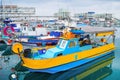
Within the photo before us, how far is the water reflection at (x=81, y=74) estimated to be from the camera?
19188 millimetres

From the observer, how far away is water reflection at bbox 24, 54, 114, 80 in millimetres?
19188

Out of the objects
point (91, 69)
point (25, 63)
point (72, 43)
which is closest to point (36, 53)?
point (25, 63)

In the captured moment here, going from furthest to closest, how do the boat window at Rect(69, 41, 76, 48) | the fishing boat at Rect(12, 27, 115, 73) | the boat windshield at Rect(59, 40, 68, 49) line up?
the boat window at Rect(69, 41, 76, 48)
the boat windshield at Rect(59, 40, 68, 49)
the fishing boat at Rect(12, 27, 115, 73)

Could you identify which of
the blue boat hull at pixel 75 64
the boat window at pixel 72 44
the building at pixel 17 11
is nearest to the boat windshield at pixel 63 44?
the boat window at pixel 72 44

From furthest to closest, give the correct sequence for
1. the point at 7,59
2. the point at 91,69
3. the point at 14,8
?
the point at 14,8, the point at 7,59, the point at 91,69

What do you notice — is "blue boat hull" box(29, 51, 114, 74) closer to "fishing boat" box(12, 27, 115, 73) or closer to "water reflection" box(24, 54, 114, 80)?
"fishing boat" box(12, 27, 115, 73)

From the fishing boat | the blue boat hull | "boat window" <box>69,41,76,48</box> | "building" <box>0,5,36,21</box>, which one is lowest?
the blue boat hull

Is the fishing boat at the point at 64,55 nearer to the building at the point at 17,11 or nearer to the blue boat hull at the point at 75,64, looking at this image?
the blue boat hull at the point at 75,64

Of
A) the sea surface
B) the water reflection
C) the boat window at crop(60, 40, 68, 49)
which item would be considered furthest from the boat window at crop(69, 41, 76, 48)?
the sea surface

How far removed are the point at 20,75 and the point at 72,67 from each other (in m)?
4.48

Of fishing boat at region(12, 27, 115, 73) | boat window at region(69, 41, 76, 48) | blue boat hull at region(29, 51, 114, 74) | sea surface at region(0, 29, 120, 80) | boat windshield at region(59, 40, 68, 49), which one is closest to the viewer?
fishing boat at region(12, 27, 115, 73)

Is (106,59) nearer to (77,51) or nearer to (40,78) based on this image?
(77,51)

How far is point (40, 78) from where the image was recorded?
18.9 meters

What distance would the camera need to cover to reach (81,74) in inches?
810
